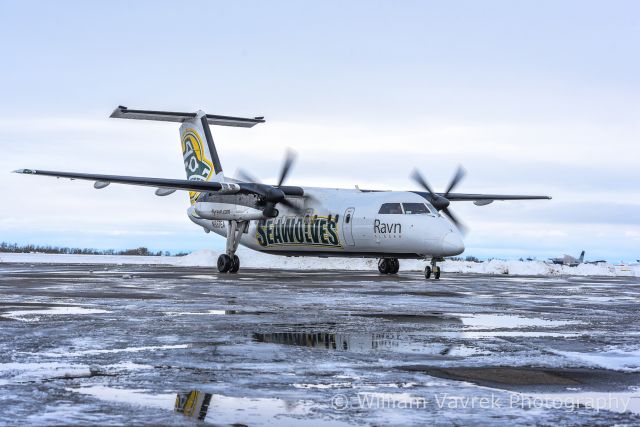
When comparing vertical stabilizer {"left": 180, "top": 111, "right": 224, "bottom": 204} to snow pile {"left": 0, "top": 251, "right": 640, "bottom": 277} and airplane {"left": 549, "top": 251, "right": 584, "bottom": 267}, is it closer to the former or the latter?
snow pile {"left": 0, "top": 251, "right": 640, "bottom": 277}

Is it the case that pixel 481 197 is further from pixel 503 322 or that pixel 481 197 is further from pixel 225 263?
pixel 503 322

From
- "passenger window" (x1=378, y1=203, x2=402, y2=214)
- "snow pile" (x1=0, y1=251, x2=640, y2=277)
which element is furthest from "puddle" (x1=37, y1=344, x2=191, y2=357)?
"snow pile" (x1=0, y1=251, x2=640, y2=277)

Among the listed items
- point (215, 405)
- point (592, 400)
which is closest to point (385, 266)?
point (592, 400)

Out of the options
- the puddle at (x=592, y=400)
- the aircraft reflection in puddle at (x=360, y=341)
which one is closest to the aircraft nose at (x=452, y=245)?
the aircraft reflection in puddle at (x=360, y=341)

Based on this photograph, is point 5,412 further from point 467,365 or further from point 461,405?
point 467,365

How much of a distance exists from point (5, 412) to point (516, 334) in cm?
695

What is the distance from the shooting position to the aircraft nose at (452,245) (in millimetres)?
26453

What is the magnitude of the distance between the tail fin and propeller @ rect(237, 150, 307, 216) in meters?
1.71

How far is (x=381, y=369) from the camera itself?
6.94m

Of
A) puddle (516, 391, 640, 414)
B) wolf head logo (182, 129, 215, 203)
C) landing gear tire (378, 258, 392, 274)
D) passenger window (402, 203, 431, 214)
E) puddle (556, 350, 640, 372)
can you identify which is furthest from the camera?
wolf head logo (182, 129, 215, 203)

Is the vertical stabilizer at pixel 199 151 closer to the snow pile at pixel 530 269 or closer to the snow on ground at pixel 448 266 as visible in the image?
the snow on ground at pixel 448 266

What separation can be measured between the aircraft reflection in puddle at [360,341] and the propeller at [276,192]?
20934 millimetres

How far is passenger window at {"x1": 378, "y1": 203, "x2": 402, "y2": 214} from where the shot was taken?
2894 centimetres

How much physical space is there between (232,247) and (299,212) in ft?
10.7
